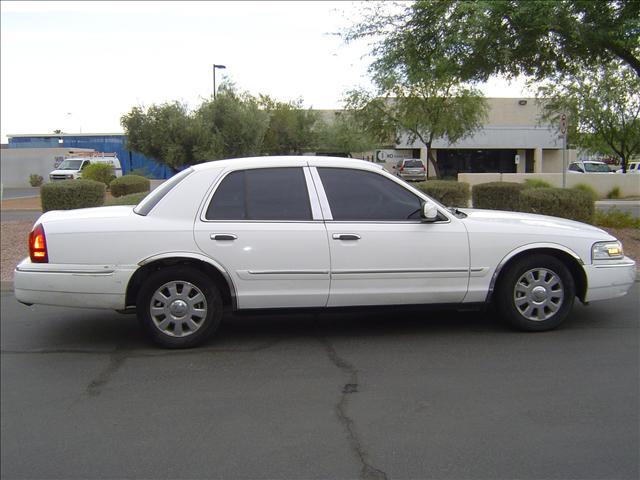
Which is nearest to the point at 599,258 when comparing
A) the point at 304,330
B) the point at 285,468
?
the point at 304,330

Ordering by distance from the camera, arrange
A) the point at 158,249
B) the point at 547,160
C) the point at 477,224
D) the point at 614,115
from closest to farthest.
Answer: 1. the point at 158,249
2. the point at 477,224
3. the point at 614,115
4. the point at 547,160

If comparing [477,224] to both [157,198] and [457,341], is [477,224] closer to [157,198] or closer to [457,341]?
[457,341]

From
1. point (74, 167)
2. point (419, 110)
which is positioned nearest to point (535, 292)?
point (419, 110)

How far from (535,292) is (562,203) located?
19.4ft

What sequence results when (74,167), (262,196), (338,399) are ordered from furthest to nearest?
(74,167) < (262,196) < (338,399)

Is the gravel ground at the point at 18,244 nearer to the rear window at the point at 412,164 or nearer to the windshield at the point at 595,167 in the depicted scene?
the rear window at the point at 412,164

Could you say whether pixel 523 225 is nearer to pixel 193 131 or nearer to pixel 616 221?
pixel 616 221

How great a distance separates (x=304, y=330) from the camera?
6488 millimetres

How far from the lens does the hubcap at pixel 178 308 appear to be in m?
5.65

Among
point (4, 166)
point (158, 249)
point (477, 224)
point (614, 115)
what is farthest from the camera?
point (4, 166)

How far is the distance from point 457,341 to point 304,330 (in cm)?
155

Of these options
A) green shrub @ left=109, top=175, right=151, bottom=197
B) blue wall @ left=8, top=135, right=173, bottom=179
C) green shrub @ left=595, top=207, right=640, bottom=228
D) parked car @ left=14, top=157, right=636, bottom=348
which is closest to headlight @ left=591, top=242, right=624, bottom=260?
parked car @ left=14, top=157, right=636, bottom=348

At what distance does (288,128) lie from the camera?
133 ft

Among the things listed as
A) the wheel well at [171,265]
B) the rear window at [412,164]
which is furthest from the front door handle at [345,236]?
the rear window at [412,164]
